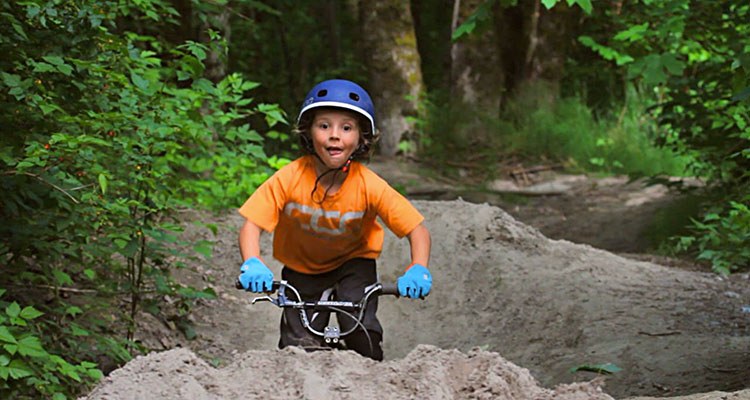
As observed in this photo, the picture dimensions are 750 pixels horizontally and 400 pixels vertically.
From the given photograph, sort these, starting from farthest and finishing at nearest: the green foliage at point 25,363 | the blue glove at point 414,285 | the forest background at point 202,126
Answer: the forest background at point 202,126, the green foliage at point 25,363, the blue glove at point 414,285

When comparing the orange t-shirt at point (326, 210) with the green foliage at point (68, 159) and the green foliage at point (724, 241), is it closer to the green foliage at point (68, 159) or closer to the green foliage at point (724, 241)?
the green foliage at point (68, 159)

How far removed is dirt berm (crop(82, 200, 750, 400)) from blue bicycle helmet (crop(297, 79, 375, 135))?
1023mm

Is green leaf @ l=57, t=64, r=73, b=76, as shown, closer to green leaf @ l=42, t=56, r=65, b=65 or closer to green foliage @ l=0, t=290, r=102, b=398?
green leaf @ l=42, t=56, r=65, b=65

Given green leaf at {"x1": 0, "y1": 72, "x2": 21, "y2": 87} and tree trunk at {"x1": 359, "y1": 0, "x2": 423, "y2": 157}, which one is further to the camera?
tree trunk at {"x1": 359, "y1": 0, "x2": 423, "y2": 157}

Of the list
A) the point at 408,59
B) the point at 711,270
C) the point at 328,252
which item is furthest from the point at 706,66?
the point at 408,59

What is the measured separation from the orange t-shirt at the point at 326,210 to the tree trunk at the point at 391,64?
1025 centimetres

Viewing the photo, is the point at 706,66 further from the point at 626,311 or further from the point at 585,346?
the point at 585,346

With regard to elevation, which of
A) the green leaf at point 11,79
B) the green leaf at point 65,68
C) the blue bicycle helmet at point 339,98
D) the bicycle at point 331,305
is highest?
the green leaf at point 65,68

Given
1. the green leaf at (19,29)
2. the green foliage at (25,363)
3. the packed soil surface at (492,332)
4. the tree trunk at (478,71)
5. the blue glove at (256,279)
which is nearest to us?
the packed soil surface at (492,332)

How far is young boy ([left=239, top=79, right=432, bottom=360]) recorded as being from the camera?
3.52 metres

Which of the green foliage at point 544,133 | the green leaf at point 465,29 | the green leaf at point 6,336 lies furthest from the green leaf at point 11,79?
the green foliage at point 544,133

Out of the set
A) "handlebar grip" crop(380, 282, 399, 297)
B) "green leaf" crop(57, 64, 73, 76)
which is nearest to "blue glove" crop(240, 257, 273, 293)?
"handlebar grip" crop(380, 282, 399, 297)

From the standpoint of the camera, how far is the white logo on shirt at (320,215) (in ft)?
11.9

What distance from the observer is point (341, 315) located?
11.9 ft
